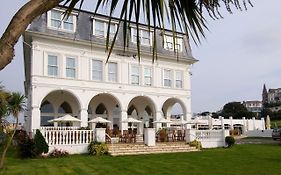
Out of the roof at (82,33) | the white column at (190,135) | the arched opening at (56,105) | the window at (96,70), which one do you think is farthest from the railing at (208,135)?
the arched opening at (56,105)

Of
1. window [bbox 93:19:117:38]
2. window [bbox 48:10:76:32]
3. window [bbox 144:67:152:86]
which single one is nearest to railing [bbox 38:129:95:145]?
window [bbox 48:10:76:32]

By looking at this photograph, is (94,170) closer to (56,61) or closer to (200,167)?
(200,167)

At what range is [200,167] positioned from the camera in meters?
15.6

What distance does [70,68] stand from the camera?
1077 inches

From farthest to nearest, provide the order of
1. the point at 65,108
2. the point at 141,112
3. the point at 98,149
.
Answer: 1. the point at 141,112
2. the point at 65,108
3. the point at 98,149

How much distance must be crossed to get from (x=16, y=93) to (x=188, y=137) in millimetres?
13140

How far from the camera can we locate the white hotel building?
2591 cm

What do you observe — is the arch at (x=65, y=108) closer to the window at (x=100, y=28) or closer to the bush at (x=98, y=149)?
the window at (x=100, y=28)

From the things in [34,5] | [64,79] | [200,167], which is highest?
[64,79]

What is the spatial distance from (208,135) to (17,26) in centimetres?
2671

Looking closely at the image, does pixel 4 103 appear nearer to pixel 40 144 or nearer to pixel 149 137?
pixel 40 144

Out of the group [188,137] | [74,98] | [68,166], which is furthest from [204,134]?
[68,166]

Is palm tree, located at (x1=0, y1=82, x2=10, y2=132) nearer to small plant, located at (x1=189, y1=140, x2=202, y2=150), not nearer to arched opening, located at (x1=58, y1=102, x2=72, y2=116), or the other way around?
arched opening, located at (x1=58, y1=102, x2=72, y2=116)

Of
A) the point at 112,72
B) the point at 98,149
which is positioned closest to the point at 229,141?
the point at 112,72
